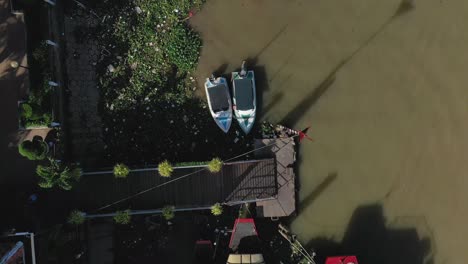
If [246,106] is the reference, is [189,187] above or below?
below

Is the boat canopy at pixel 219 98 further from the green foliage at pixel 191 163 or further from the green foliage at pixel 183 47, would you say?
the green foliage at pixel 191 163

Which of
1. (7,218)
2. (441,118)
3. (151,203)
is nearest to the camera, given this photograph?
(7,218)

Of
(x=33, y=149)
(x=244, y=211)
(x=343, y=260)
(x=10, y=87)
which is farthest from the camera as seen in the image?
(x=244, y=211)

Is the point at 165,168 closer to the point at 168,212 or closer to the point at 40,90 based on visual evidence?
the point at 168,212

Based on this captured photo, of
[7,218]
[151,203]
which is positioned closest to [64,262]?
[7,218]

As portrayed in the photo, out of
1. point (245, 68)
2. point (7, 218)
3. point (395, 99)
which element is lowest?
point (7, 218)

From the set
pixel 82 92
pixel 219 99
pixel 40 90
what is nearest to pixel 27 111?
pixel 40 90

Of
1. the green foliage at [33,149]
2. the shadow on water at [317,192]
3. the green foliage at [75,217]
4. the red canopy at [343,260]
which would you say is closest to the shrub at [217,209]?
the shadow on water at [317,192]

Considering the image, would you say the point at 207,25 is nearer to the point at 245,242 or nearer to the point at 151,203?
the point at 151,203
